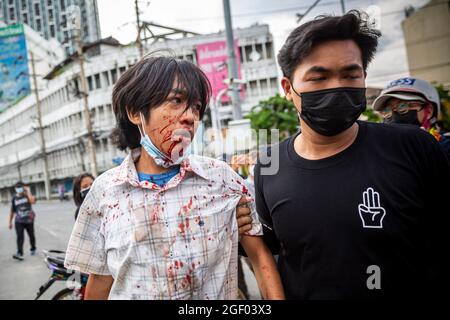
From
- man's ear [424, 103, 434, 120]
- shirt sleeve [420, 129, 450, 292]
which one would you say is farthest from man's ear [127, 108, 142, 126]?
man's ear [424, 103, 434, 120]

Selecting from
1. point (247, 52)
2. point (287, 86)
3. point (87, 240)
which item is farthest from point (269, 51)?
point (87, 240)

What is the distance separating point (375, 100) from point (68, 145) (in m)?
23.6

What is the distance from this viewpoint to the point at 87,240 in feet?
4.35

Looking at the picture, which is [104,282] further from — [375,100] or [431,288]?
[375,100]

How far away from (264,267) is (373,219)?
422 millimetres

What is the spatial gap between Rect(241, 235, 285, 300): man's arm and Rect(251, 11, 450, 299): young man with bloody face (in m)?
0.05

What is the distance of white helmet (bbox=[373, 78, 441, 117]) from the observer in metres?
1.96

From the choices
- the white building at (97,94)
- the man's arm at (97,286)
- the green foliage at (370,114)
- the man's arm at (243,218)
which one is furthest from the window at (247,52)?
the man's arm at (97,286)

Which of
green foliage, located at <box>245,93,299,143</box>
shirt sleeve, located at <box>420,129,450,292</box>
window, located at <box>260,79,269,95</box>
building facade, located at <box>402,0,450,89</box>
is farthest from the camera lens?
window, located at <box>260,79,269,95</box>

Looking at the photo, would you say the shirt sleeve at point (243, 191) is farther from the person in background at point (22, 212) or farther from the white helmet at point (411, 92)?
the person in background at point (22, 212)

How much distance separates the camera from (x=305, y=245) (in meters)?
1.22

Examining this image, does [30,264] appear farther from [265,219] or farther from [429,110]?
[429,110]

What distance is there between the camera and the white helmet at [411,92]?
196 centimetres

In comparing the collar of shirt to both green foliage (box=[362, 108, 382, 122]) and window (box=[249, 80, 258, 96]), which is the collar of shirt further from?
window (box=[249, 80, 258, 96])
